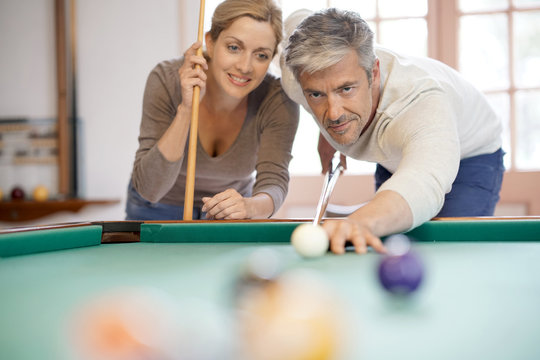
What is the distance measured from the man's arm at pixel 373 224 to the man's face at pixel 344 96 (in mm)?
468

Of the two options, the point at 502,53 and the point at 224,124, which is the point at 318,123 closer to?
the point at 224,124

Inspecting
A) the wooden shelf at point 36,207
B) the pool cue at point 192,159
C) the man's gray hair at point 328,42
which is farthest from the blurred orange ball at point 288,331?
the wooden shelf at point 36,207

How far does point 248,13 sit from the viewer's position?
196 centimetres

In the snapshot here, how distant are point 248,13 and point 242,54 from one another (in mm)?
157

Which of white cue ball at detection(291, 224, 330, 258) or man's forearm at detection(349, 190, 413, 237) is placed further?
man's forearm at detection(349, 190, 413, 237)

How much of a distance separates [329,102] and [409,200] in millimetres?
550

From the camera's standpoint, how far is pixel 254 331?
0.51m

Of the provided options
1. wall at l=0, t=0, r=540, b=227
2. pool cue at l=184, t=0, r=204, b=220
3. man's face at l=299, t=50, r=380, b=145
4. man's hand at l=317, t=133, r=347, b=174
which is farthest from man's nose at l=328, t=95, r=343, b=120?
wall at l=0, t=0, r=540, b=227

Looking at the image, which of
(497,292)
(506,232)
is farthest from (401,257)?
(506,232)

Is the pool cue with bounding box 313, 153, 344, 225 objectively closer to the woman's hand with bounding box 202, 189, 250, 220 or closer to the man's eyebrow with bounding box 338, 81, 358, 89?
the woman's hand with bounding box 202, 189, 250, 220

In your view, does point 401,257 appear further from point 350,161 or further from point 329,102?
point 350,161

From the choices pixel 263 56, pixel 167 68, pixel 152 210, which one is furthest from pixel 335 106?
pixel 152 210

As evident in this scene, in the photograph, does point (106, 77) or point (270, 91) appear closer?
point (270, 91)

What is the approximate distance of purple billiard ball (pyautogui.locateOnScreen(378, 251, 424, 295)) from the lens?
31.3 inches
